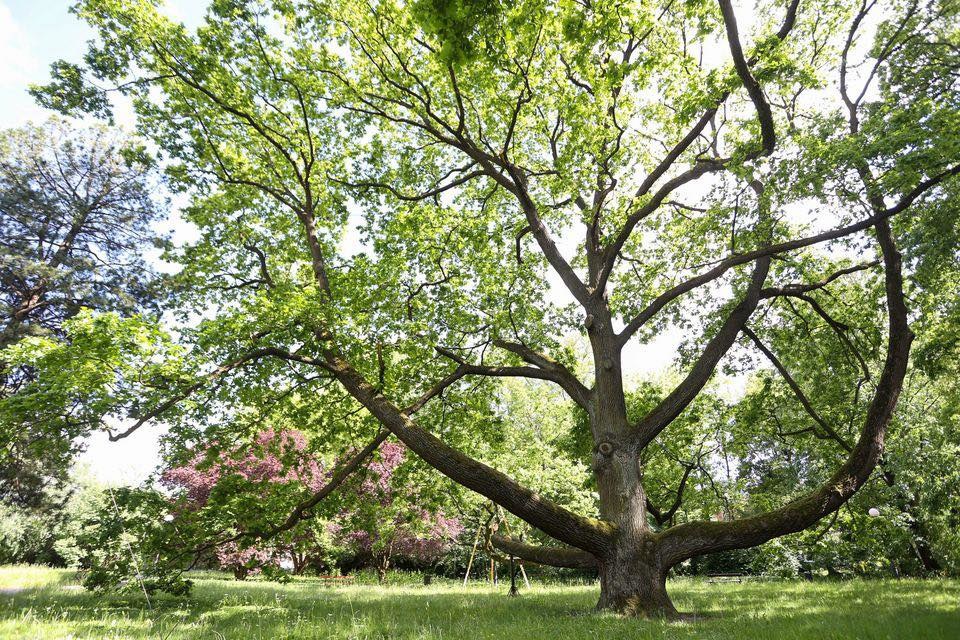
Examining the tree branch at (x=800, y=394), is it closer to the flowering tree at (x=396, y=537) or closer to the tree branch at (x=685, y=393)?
the tree branch at (x=685, y=393)

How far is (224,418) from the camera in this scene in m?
8.80

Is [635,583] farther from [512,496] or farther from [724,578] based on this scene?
[724,578]

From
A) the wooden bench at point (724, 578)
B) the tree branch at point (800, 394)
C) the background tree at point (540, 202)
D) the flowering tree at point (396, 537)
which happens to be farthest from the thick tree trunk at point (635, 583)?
the wooden bench at point (724, 578)

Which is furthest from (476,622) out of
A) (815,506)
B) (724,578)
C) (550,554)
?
(724,578)

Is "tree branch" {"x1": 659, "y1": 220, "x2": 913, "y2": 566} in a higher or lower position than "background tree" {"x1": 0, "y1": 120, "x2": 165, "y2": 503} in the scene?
lower

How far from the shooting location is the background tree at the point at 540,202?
7.59 m

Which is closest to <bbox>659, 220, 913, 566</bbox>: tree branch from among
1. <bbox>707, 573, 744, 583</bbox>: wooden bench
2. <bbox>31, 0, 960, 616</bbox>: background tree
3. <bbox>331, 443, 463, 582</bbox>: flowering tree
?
<bbox>31, 0, 960, 616</bbox>: background tree

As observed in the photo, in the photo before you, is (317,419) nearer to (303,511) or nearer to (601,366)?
(303,511)

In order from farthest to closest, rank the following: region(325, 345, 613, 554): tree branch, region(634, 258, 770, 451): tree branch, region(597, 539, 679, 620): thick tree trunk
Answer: region(634, 258, 770, 451): tree branch
region(325, 345, 613, 554): tree branch
region(597, 539, 679, 620): thick tree trunk

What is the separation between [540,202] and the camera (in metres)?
12.4

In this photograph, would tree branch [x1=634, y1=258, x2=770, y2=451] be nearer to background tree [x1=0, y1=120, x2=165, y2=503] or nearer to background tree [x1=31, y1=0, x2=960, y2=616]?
background tree [x1=31, y1=0, x2=960, y2=616]

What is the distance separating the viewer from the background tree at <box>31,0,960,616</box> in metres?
7.59

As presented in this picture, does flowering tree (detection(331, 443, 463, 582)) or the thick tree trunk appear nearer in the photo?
the thick tree trunk

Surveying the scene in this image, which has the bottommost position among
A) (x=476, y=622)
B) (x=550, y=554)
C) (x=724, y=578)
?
(x=724, y=578)
